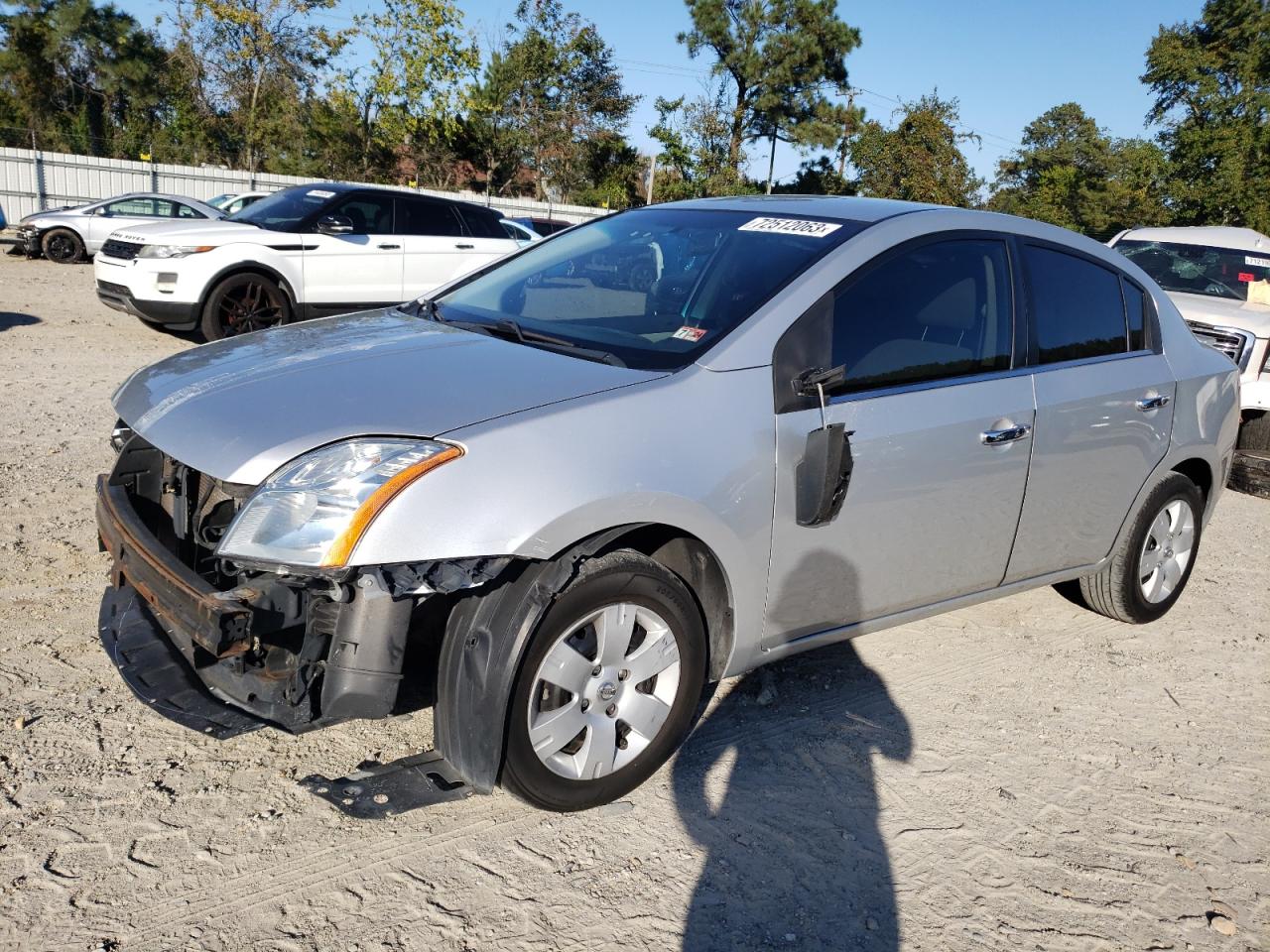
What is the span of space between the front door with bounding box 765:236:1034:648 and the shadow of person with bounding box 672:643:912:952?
43 cm

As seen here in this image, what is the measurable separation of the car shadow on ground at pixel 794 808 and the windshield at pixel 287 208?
7.77 m

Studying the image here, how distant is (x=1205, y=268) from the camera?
9719 mm

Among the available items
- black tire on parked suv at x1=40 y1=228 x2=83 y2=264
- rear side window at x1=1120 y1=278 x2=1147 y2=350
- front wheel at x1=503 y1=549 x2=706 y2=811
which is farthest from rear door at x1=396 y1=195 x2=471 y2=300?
black tire on parked suv at x1=40 y1=228 x2=83 y2=264

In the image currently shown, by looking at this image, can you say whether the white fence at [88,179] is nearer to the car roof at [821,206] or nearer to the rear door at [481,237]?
the rear door at [481,237]

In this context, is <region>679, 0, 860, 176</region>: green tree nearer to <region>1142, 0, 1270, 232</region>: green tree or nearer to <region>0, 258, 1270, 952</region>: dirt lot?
<region>1142, 0, 1270, 232</region>: green tree

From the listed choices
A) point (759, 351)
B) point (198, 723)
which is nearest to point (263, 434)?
point (198, 723)

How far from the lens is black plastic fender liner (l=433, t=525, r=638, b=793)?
2.76m

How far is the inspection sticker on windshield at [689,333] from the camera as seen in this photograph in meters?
3.35

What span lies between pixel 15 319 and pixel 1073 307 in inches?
437

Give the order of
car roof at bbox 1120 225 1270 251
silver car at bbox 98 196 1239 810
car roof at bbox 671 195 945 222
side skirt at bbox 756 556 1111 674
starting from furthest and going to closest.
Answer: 1. car roof at bbox 1120 225 1270 251
2. car roof at bbox 671 195 945 222
3. side skirt at bbox 756 556 1111 674
4. silver car at bbox 98 196 1239 810

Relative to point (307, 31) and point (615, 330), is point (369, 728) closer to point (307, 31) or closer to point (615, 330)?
point (615, 330)

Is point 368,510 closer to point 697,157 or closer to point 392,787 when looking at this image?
point 392,787

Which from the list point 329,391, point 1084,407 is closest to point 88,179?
point 329,391

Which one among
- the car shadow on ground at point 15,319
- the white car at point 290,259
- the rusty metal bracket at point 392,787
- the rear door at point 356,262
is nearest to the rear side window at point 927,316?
the rusty metal bracket at point 392,787
